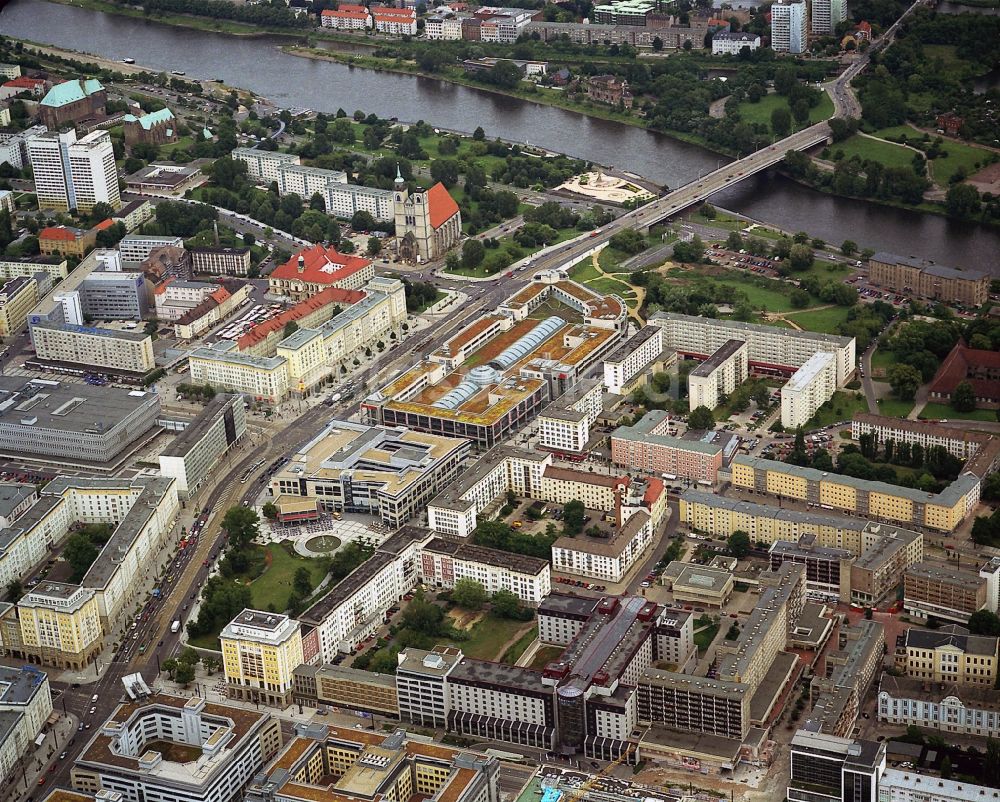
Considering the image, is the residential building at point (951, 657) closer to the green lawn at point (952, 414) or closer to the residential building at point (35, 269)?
the green lawn at point (952, 414)

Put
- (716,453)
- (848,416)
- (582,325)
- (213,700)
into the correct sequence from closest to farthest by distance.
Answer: (213,700), (716,453), (848,416), (582,325)

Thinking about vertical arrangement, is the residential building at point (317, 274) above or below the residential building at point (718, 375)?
above

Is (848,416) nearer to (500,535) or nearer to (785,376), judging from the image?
(785,376)

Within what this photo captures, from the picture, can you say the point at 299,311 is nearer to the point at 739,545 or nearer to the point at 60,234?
the point at 60,234

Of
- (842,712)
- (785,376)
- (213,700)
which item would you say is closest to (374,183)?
(785,376)

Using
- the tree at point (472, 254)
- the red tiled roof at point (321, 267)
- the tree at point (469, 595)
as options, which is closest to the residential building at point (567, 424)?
the tree at point (469, 595)

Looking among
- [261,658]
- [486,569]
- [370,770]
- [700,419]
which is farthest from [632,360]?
[370,770]

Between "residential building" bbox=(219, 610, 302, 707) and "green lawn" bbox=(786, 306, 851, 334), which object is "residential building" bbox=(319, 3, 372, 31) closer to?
"green lawn" bbox=(786, 306, 851, 334)
